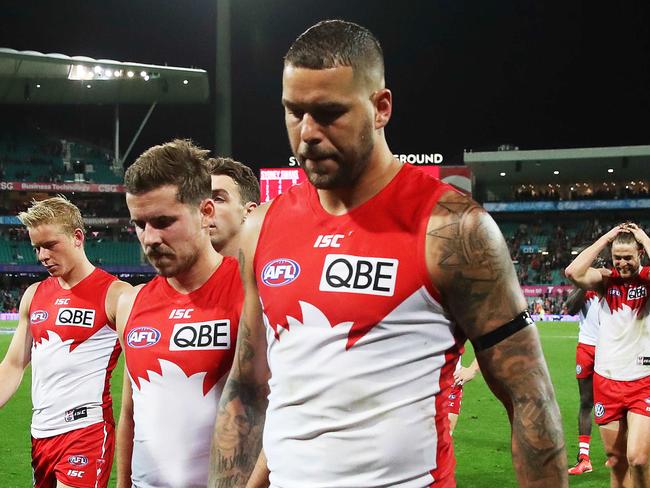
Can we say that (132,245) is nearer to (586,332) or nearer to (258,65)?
(258,65)

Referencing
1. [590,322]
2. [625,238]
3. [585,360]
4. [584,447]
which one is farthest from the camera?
[585,360]

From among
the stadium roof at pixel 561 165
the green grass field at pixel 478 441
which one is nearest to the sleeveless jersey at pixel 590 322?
the green grass field at pixel 478 441

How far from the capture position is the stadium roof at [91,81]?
4147cm

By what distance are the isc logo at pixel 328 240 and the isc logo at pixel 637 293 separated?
16.2 ft

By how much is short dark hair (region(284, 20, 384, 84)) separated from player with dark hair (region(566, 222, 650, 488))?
461 cm

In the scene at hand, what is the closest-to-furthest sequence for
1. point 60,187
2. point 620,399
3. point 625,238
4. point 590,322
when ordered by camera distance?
point 625,238 < point 620,399 < point 590,322 < point 60,187

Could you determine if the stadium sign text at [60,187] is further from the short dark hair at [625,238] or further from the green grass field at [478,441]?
the short dark hair at [625,238]

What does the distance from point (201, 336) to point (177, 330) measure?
0.33 ft

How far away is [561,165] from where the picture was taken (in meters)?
47.5

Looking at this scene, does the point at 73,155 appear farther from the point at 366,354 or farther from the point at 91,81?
the point at 366,354

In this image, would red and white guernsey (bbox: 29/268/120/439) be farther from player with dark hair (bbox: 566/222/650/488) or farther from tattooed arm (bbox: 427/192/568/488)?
player with dark hair (bbox: 566/222/650/488)

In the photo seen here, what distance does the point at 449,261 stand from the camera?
6.37ft

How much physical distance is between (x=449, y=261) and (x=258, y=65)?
171 ft

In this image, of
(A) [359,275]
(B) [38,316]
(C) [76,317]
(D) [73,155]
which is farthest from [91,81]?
(A) [359,275]
